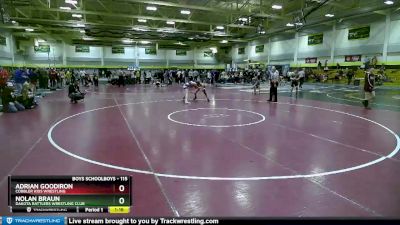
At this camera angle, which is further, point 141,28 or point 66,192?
point 141,28

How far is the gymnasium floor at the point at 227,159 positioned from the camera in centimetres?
414

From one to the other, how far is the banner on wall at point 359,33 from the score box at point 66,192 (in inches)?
1387

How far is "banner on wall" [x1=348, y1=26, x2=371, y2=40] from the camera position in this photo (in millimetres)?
31625

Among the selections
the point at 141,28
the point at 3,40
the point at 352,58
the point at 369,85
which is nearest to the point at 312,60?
the point at 352,58

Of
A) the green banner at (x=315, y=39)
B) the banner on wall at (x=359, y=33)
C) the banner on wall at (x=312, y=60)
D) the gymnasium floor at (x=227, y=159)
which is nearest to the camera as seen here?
the gymnasium floor at (x=227, y=159)

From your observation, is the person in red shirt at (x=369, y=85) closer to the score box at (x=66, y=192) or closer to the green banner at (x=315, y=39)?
the score box at (x=66, y=192)

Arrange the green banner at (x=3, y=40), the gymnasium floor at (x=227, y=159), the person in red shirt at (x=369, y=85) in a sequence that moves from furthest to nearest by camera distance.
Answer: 1. the green banner at (x=3, y=40)
2. the person in red shirt at (x=369, y=85)
3. the gymnasium floor at (x=227, y=159)

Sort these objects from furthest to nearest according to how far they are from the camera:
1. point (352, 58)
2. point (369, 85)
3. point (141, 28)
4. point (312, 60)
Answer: point (312, 60) < point (141, 28) < point (352, 58) < point (369, 85)

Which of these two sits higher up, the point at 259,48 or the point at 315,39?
the point at 315,39

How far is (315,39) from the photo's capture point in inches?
1485

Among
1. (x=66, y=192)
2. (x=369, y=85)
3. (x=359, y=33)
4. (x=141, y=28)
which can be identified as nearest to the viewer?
(x=66, y=192)

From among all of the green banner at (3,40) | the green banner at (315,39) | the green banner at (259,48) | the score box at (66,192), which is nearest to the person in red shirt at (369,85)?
the score box at (66,192)

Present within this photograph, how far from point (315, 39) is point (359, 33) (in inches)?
238

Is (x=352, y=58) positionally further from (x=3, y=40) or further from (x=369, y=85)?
(x=3, y=40)
